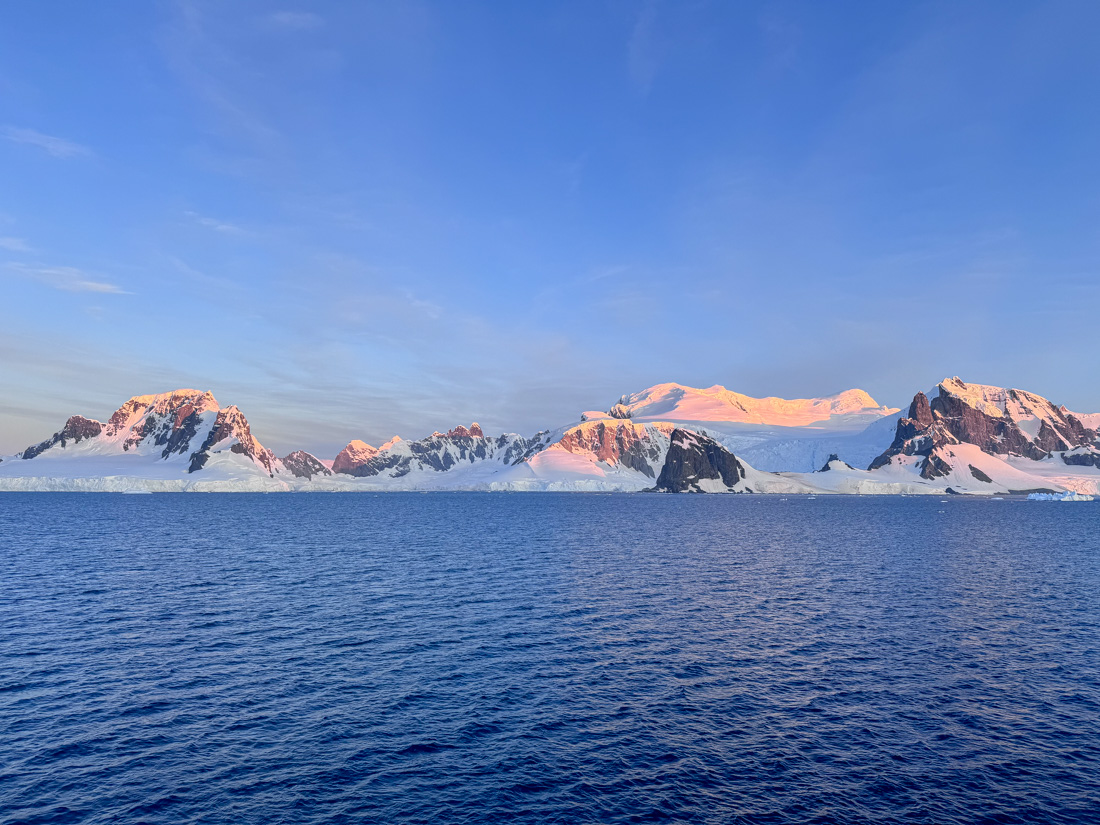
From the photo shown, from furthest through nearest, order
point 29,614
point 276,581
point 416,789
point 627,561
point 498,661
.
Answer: point 627,561 < point 276,581 < point 29,614 < point 498,661 < point 416,789

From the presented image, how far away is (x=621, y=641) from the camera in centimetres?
4603

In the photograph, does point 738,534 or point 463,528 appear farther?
point 463,528

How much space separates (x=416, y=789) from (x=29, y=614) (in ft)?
147

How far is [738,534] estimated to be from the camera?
131 meters

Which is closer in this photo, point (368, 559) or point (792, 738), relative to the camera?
point (792, 738)

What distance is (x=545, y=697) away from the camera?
34.6m

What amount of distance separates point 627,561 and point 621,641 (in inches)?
1702

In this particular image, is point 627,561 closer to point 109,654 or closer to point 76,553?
point 109,654

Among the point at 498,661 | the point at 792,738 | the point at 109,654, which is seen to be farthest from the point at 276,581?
the point at 792,738

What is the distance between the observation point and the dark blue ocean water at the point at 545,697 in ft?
79.6

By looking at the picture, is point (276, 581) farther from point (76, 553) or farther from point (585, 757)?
point (585, 757)

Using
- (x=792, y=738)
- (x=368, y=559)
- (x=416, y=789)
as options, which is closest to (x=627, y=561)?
(x=368, y=559)

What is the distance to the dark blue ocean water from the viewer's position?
79.6 ft

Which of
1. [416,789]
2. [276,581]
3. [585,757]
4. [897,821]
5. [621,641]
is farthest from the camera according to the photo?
[276,581]
